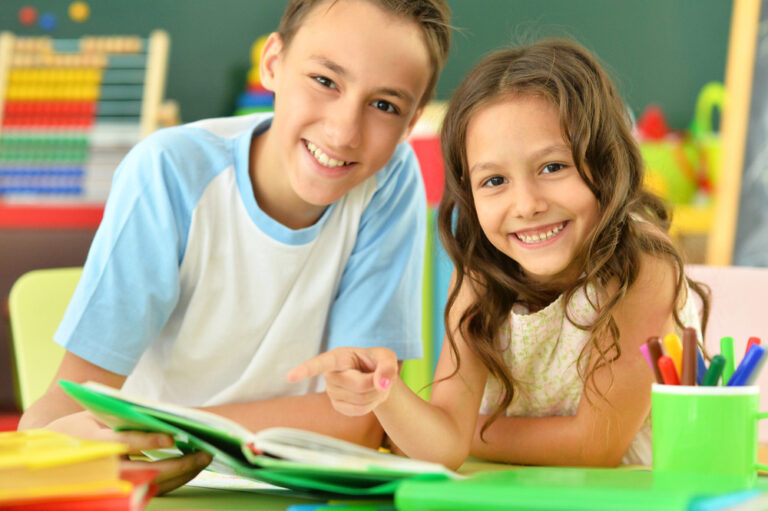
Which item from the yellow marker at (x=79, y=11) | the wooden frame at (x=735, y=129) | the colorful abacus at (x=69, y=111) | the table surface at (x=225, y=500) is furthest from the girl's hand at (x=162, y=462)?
the yellow marker at (x=79, y=11)

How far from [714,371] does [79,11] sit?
9.74 ft

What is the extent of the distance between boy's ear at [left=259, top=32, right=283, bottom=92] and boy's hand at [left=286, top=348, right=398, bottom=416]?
541 mm

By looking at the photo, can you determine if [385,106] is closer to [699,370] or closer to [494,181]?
[494,181]

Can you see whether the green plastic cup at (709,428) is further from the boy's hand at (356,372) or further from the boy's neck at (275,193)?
the boy's neck at (275,193)

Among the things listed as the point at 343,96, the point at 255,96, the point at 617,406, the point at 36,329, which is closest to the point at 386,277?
the point at 343,96

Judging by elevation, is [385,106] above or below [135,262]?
above

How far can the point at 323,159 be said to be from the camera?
1.04 meters

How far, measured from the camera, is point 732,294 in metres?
1.08

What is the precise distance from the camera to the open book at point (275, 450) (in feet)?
1.62

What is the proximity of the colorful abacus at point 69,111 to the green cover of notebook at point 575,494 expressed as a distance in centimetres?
235

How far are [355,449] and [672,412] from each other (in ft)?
0.71

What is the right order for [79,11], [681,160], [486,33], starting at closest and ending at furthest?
[681,160] → [79,11] → [486,33]

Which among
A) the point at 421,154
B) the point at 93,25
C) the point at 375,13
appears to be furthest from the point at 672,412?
the point at 93,25

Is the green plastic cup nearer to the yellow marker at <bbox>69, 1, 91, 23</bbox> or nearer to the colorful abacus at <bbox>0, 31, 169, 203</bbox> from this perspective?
the colorful abacus at <bbox>0, 31, 169, 203</bbox>
